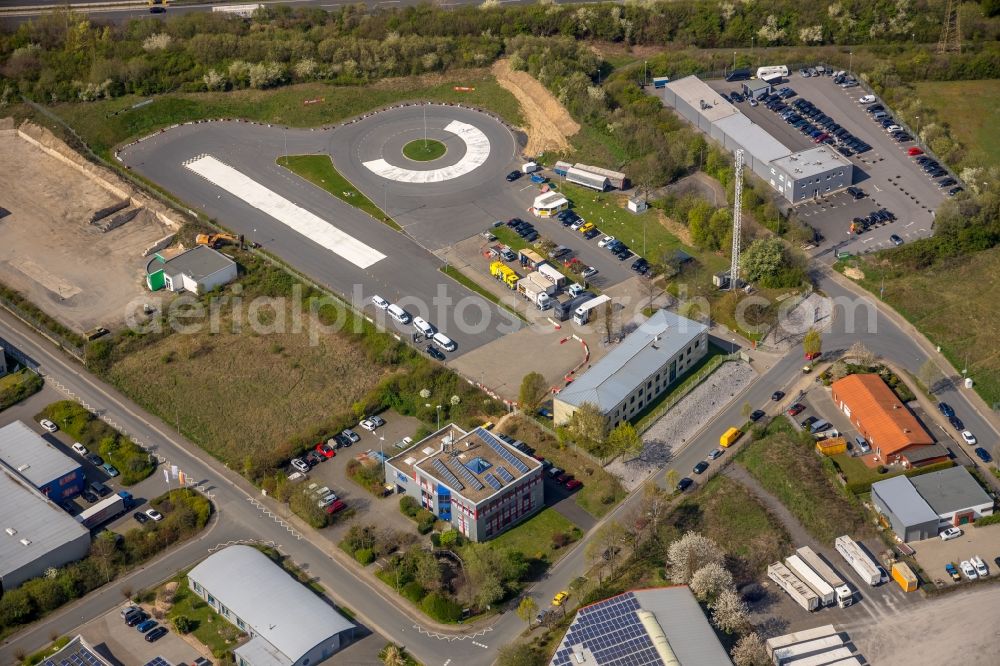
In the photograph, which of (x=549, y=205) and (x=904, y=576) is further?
(x=549, y=205)

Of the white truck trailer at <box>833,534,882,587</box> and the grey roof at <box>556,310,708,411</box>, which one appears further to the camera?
the grey roof at <box>556,310,708,411</box>

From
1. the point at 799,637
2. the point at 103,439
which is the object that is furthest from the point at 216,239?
the point at 799,637

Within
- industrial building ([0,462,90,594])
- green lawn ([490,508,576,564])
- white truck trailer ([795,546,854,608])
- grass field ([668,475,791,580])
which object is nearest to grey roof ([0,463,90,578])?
industrial building ([0,462,90,594])

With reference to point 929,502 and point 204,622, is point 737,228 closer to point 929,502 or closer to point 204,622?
point 929,502

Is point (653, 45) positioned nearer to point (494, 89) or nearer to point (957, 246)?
point (494, 89)

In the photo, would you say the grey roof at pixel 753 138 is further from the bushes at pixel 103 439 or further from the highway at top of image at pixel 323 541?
the bushes at pixel 103 439

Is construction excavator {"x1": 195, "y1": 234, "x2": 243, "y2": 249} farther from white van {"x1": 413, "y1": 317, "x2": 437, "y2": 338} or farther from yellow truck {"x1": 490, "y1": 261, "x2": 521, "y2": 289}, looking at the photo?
yellow truck {"x1": 490, "y1": 261, "x2": 521, "y2": 289}
